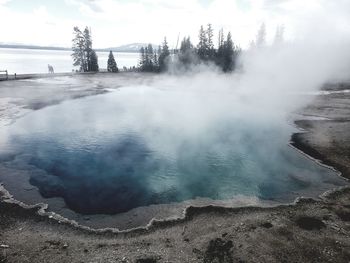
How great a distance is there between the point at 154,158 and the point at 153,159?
17 cm

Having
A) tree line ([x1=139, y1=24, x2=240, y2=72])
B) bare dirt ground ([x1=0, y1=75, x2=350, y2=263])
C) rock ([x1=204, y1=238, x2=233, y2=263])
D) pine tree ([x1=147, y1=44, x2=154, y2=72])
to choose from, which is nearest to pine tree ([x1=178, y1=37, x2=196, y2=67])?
tree line ([x1=139, y1=24, x2=240, y2=72])

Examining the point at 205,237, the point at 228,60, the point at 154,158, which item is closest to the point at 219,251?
the point at 205,237

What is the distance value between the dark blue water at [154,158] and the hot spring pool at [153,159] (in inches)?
2.0

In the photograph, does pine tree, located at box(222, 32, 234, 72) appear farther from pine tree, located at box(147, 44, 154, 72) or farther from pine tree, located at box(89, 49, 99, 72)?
pine tree, located at box(89, 49, 99, 72)

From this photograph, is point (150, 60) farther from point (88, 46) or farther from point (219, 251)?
point (219, 251)

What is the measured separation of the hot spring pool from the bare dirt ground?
5.42 ft

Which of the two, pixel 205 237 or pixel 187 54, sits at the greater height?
pixel 187 54

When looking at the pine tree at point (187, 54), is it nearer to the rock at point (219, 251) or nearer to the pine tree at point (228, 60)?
the pine tree at point (228, 60)

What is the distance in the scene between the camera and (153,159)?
18.4 meters

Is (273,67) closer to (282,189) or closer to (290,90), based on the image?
(290,90)

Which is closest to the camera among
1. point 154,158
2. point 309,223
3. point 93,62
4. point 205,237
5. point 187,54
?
point 205,237

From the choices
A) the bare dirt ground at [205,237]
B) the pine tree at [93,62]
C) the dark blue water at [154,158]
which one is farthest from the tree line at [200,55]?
the bare dirt ground at [205,237]

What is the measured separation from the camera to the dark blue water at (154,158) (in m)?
14.5

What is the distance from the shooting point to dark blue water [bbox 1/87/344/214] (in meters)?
14.5
